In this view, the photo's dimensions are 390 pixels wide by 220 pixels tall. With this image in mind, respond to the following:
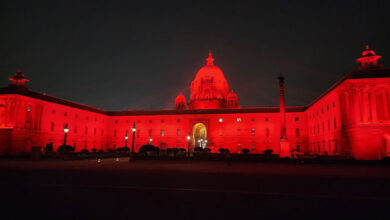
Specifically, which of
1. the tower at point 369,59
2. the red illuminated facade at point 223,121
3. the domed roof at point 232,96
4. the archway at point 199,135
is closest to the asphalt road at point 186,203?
the red illuminated facade at point 223,121

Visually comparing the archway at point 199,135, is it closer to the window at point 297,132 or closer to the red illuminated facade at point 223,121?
the red illuminated facade at point 223,121

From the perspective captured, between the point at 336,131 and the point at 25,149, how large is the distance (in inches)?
1932

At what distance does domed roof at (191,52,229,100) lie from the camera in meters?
71.1

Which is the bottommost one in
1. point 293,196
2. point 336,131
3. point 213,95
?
point 293,196

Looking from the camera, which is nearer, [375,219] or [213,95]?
[375,219]

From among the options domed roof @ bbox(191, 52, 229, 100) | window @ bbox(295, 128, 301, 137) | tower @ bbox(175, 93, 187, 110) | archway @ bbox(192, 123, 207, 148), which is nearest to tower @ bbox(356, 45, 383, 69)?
window @ bbox(295, 128, 301, 137)

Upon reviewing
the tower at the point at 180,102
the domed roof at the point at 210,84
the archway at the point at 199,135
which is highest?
the domed roof at the point at 210,84

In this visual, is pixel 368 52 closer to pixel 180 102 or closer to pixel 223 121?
pixel 223 121

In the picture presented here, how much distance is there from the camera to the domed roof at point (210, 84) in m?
71.1

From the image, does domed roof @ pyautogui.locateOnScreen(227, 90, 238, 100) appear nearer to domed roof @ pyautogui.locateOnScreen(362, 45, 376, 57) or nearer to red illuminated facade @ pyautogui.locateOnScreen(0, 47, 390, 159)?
red illuminated facade @ pyautogui.locateOnScreen(0, 47, 390, 159)

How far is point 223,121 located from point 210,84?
15.2 m

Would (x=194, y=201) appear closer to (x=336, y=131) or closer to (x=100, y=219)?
(x=100, y=219)

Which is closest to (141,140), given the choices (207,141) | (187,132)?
(187,132)

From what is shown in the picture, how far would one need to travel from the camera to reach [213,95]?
70562 millimetres
